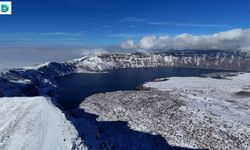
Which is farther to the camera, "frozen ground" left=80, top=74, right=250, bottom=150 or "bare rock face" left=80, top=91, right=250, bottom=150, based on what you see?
"bare rock face" left=80, top=91, right=250, bottom=150

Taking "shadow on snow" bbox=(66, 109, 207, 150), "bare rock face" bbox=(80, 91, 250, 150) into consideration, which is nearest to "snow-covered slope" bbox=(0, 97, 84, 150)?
"shadow on snow" bbox=(66, 109, 207, 150)

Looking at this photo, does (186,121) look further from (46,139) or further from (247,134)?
(46,139)

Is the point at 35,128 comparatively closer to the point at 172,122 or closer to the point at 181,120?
the point at 172,122

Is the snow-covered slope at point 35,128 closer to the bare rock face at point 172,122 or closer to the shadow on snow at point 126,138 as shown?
the shadow on snow at point 126,138

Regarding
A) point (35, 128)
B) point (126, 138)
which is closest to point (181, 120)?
point (126, 138)

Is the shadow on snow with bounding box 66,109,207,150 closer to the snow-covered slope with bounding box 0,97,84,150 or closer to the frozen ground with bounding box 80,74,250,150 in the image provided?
the frozen ground with bounding box 80,74,250,150

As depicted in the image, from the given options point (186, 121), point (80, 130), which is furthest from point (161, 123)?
point (80, 130)

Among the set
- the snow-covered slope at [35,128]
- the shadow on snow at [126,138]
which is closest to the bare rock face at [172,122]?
the shadow on snow at [126,138]
